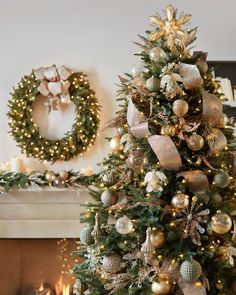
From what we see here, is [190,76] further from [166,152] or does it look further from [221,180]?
[221,180]

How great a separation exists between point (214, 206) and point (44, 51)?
182cm

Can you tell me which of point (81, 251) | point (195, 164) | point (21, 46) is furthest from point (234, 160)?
point (21, 46)

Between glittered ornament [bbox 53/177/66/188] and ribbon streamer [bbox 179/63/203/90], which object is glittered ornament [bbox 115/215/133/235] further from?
glittered ornament [bbox 53/177/66/188]

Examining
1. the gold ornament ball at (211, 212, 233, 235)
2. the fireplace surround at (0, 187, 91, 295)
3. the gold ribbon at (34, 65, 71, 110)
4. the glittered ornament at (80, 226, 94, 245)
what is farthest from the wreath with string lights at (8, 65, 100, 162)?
the gold ornament ball at (211, 212, 233, 235)

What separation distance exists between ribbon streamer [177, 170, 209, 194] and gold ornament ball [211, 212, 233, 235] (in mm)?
127

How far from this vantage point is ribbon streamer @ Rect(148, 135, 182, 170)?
156cm

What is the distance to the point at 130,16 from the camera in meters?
2.88

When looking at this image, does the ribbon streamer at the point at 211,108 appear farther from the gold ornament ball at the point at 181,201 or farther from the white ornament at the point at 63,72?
the white ornament at the point at 63,72

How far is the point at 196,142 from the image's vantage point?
1577 millimetres

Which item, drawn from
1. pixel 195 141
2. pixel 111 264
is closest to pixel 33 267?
pixel 111 264

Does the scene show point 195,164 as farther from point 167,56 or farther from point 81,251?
point 81,251

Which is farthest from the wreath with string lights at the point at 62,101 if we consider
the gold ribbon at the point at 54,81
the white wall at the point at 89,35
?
the white wall at the point at 89,35

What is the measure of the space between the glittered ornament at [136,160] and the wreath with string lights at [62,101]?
1.09 metres

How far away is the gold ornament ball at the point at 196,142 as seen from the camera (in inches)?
62.1
